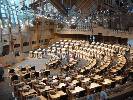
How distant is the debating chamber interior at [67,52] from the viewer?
826 inches

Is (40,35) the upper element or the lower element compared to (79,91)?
upper

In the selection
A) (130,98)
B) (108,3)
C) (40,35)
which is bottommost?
(130,98)

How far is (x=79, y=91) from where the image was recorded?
66.8 ft

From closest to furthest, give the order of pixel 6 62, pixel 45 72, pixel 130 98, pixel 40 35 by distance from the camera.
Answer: pixel 130 98 < pixel 45 72 < pixel 6 62 < pixel 40 35

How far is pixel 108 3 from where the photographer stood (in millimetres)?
47375

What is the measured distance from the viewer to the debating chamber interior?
2098 cm

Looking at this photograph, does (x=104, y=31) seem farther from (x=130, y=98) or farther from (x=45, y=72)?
(x=130, y=98)

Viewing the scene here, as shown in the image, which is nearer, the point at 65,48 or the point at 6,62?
→ the point at 6,62

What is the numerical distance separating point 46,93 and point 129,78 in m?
6.20

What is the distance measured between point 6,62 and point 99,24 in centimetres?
1537

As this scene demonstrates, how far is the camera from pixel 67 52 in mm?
35938

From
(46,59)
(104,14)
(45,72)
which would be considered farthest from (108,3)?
(45,72)

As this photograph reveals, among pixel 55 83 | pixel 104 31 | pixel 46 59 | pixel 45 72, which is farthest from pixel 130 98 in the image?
pixel 104 31

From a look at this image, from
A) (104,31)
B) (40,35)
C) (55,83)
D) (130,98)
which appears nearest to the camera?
(130,98)
